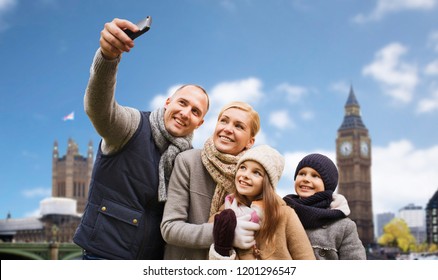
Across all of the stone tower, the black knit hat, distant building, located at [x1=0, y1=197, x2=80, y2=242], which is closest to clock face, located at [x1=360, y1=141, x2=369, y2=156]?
distant building, located at [x1=0, y1=197, x2=80, y2=242]

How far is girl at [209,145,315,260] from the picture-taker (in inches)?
91.1

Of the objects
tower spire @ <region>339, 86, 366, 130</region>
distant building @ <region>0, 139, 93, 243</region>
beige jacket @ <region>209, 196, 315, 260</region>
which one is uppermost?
tower spire @ <region>339, 86, 366, 130</region>

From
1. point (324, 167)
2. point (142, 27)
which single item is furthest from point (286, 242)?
point (142, 27)

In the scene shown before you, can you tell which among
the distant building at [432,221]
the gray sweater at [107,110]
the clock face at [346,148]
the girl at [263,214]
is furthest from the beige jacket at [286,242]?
the clock face at [346,148]

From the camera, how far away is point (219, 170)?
2.45m

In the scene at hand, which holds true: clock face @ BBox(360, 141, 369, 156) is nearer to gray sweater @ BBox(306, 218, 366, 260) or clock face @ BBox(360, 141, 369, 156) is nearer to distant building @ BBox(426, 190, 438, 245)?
distant building @ BBox(426, 190, 438, 245)

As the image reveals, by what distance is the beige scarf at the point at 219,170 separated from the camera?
7.97 ft

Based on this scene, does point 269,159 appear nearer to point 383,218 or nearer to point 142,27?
point 142,27

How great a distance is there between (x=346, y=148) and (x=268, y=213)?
53108 millimetres

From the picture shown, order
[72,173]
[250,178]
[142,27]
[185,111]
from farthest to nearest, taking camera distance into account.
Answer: [72,173]
[185,111]
[250,178]
[142,27]

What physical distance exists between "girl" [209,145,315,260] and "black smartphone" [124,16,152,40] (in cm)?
55

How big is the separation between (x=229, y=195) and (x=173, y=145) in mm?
317
